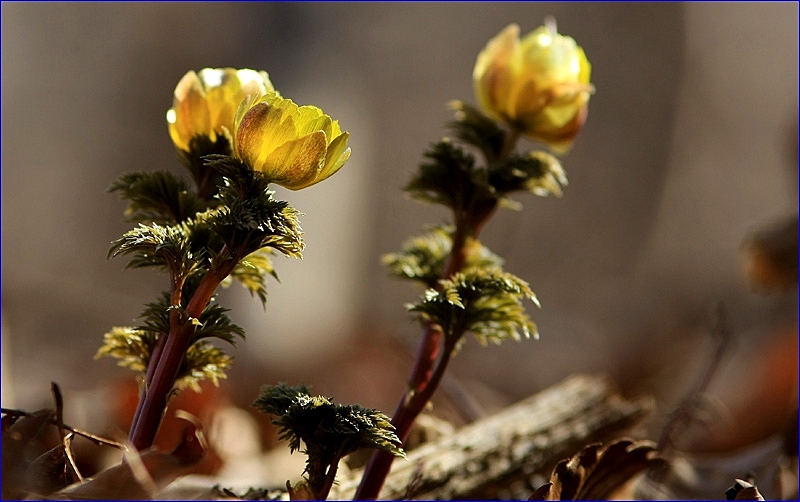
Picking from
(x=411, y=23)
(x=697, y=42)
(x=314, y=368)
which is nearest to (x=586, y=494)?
(x=314, y=368)

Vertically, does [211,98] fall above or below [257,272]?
above

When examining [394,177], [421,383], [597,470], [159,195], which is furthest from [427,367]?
[394,177]

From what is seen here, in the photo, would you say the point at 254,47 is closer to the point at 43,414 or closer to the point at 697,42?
the point at 697,42

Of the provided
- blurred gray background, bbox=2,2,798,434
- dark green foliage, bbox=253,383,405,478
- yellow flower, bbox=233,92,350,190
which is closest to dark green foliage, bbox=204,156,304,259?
yellow flower, bbox=233,92,350,190

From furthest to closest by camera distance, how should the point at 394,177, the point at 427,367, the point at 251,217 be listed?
the point at 394,177, the point at 427,367, the point at 251,217

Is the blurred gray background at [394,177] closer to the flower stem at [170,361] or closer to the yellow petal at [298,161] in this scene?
the flower stem at [170,361]

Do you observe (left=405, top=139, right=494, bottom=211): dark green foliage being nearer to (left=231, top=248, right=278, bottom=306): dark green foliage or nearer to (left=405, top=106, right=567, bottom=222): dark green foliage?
(left=405, top=106, right=567, bottom=222): dark green foliage

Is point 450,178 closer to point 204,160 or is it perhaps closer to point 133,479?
point 204,160
